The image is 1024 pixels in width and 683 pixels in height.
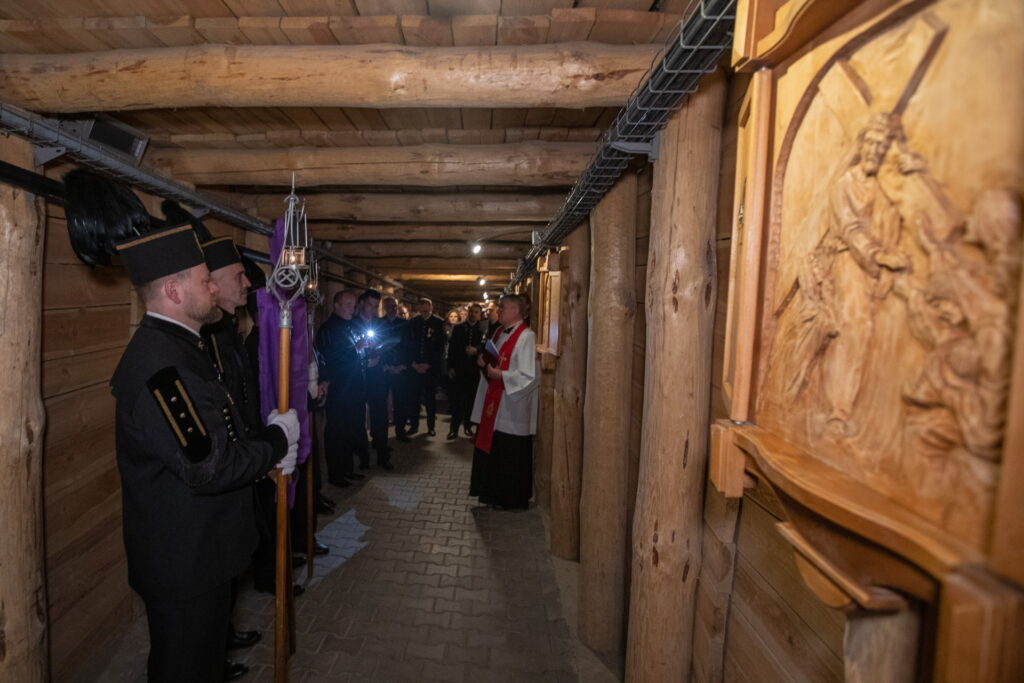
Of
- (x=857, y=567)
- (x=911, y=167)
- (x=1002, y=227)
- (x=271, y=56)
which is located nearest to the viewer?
(x=1002, y=227)

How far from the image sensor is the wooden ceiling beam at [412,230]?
5680 millimetres

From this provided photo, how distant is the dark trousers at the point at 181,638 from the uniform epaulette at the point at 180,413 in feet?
2.31

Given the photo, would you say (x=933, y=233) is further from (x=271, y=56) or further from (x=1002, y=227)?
(x=271, y=56)

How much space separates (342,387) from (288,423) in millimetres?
2921

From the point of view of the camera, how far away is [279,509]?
2506 mm

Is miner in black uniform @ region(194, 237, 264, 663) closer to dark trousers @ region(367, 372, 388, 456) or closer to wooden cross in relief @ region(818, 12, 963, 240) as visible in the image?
wooden cross in relief @ region(818, 12, 963, 240)

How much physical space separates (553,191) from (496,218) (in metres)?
0.63

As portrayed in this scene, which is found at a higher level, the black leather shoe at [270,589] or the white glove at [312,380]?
the white glove at [312,380]

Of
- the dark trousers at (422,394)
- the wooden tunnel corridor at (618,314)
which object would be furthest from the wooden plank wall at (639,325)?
the dark trousers at (422,394)

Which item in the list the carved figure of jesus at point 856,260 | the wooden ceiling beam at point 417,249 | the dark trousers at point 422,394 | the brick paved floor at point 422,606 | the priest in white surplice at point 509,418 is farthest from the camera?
the dark trousers at point 422,394

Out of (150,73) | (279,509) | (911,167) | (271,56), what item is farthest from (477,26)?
(279,509)

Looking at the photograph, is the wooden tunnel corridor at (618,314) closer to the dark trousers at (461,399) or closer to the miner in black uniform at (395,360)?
the miner in black uniform at (395,360)

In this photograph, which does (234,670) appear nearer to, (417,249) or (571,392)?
(571,392)

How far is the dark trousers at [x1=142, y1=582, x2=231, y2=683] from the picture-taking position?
203 cm
